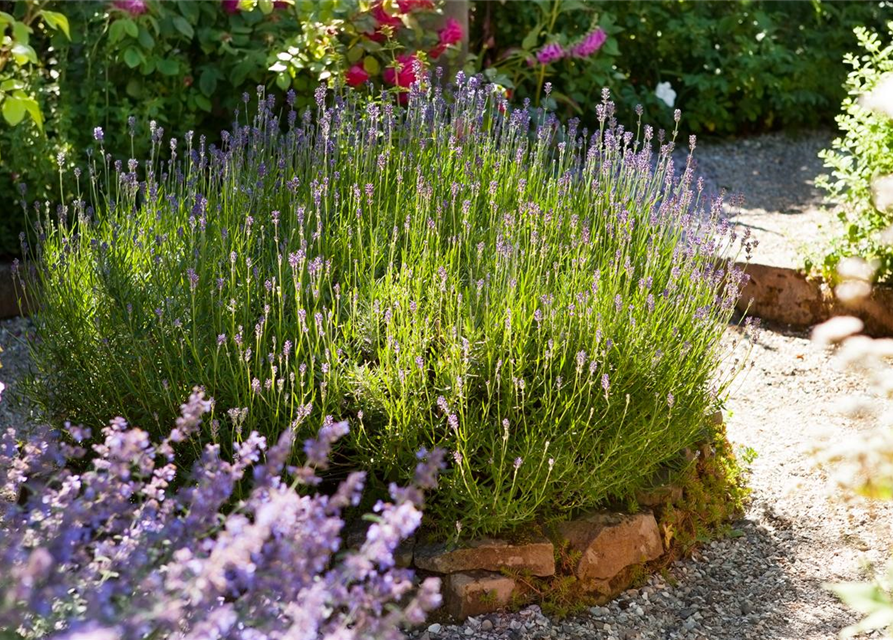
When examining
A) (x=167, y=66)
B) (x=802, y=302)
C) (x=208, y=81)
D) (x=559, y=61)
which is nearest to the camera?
(x=802, y=302)

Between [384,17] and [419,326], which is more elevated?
[384,17]

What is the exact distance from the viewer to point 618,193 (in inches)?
148

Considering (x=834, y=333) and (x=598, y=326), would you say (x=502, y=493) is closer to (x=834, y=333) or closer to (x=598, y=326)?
(x=598, y=326)

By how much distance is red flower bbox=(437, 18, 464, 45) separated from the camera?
5.22m

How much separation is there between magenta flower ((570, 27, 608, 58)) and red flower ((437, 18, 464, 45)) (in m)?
1.38

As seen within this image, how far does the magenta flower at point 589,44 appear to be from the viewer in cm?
645

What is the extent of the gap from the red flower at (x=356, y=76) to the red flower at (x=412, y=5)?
39 centimetres

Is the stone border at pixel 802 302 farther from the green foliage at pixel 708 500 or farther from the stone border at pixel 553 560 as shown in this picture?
the stone border at pixel 553 560

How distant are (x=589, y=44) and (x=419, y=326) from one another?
4.03 meters

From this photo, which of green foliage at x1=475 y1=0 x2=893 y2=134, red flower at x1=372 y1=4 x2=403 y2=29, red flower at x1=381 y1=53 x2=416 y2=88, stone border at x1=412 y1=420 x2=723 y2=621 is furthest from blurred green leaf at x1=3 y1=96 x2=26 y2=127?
green foliage at x1=475 y1=0 x2=893 y2=134

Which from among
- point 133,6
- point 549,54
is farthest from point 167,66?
point 549,54

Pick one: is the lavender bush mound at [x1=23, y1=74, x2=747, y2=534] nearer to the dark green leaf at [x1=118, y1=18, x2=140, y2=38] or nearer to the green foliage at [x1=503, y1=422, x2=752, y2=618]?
the green foliage at [x1=503, y1=422, x2=752, y2=618]

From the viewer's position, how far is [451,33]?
17.1ft

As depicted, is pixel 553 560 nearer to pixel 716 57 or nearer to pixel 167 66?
pixel 167 66
